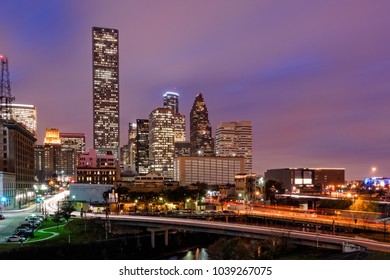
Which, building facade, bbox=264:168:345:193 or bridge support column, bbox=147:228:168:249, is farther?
building facade, bbox=264:168:345:193

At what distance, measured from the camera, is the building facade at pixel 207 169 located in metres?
90.1

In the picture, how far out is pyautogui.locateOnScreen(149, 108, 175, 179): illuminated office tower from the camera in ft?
415

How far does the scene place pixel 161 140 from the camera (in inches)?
5123

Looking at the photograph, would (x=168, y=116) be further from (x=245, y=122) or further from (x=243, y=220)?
(x=243, y=220)

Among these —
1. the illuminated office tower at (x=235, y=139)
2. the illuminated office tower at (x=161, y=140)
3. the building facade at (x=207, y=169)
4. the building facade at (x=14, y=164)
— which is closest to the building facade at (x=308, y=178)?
the building facade at (x=207, y=169)

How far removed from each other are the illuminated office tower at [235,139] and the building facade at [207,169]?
1526 inches

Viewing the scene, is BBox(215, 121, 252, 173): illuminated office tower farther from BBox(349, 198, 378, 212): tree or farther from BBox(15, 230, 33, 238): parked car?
BBox(15, 230, 33, 238): parked car

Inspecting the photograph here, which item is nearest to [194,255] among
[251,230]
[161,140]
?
[251,230]

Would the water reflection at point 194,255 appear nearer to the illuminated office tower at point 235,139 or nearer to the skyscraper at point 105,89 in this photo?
the illuminated office tower at point 235,139

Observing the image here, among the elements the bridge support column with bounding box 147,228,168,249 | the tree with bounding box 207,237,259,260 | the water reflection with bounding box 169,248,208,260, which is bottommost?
the water reflection with bounding box 169,248,208,260

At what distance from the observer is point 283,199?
55344mm

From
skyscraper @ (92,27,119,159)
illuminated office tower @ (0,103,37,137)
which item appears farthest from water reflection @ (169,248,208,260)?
skyscraper @ (92,27,119,159)

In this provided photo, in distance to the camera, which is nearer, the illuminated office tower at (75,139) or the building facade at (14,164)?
the building facade at (14,164)

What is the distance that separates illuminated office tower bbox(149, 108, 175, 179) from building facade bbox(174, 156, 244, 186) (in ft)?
101
